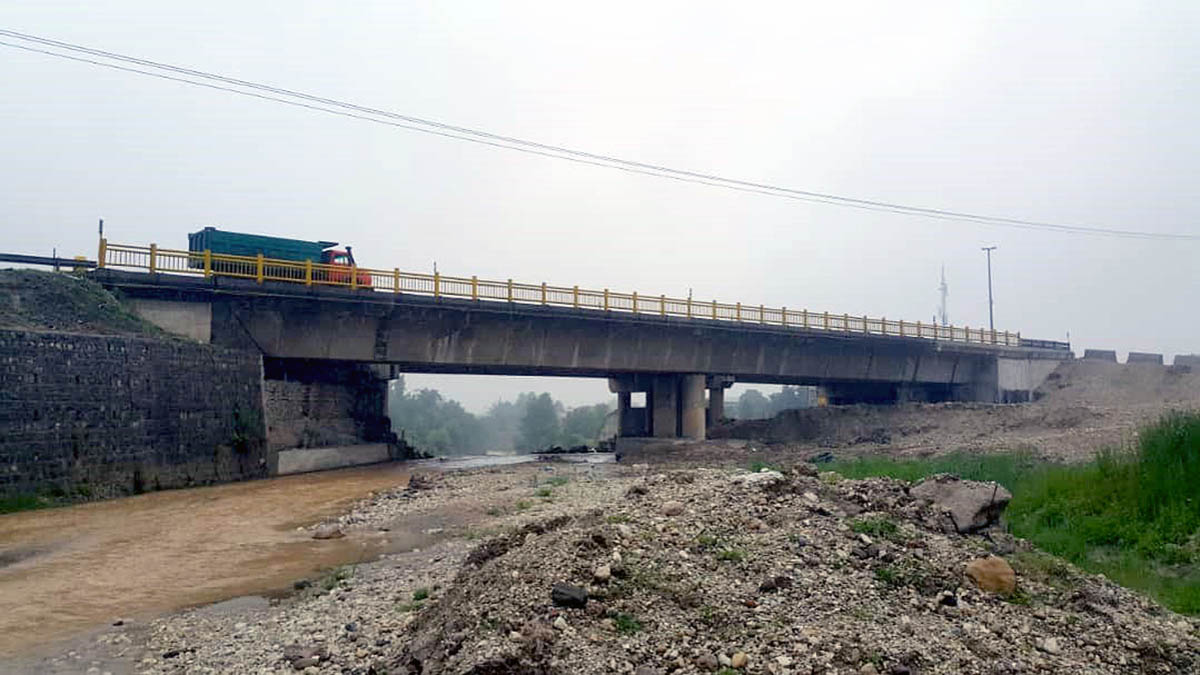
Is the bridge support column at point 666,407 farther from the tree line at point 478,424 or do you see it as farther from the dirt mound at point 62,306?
the tree line at point 478,424

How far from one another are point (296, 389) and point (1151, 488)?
86.5 feet

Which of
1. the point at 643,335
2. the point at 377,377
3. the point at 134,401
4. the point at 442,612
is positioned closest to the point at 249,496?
the point at 134,401

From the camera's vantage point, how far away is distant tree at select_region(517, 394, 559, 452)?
4625 inches

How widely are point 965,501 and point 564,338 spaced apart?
26.5 meters

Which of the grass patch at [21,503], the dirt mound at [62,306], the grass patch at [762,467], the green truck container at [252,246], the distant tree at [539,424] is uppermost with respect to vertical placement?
the green truck container at [252,246]

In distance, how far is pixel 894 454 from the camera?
27.7 m

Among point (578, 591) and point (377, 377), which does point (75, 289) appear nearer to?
point (377, 377)

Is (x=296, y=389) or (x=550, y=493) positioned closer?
(x=550, y=493)

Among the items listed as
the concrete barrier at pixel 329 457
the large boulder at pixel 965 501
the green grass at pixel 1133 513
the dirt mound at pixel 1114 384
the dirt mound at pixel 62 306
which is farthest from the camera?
the dirt mound at pixel 1114 384

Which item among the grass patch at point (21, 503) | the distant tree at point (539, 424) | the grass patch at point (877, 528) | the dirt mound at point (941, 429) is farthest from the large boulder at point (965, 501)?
the distant tree at point (539, 424)

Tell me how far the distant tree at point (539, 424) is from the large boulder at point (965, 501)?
100861 millimetres

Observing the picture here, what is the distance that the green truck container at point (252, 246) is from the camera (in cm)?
2978

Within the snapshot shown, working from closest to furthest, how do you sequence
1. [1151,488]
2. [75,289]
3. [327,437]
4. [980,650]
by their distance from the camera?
[980,650], [1151,488], [75,289], [327,437]

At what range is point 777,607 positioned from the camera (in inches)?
274
